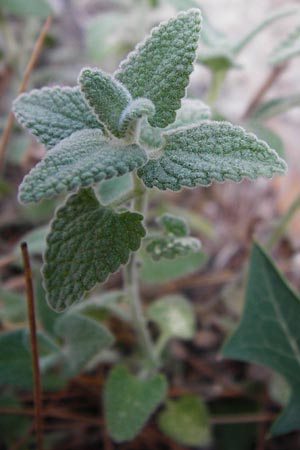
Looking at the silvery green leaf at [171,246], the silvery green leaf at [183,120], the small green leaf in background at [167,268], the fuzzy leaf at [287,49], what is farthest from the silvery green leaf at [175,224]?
the fuzzy leaf at [287,49]

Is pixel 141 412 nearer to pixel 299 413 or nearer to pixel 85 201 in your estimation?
pixel 299 413

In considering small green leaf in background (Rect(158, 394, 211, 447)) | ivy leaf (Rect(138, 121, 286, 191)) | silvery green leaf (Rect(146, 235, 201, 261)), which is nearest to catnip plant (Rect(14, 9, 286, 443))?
ivy leaf (Rect(138, 121, 286, 191))

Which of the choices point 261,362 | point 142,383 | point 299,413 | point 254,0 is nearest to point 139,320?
point 142,383

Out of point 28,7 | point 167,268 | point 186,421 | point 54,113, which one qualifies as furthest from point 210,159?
point 28,7

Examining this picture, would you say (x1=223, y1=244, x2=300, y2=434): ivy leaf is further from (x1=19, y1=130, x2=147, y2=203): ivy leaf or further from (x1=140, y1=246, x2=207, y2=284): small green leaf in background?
(x1=19, y1=130, x2=147, y2=203): ivy leaf

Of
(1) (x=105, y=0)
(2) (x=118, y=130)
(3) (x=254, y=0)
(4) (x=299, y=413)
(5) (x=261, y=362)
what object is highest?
(1) (x=105, y=0)
